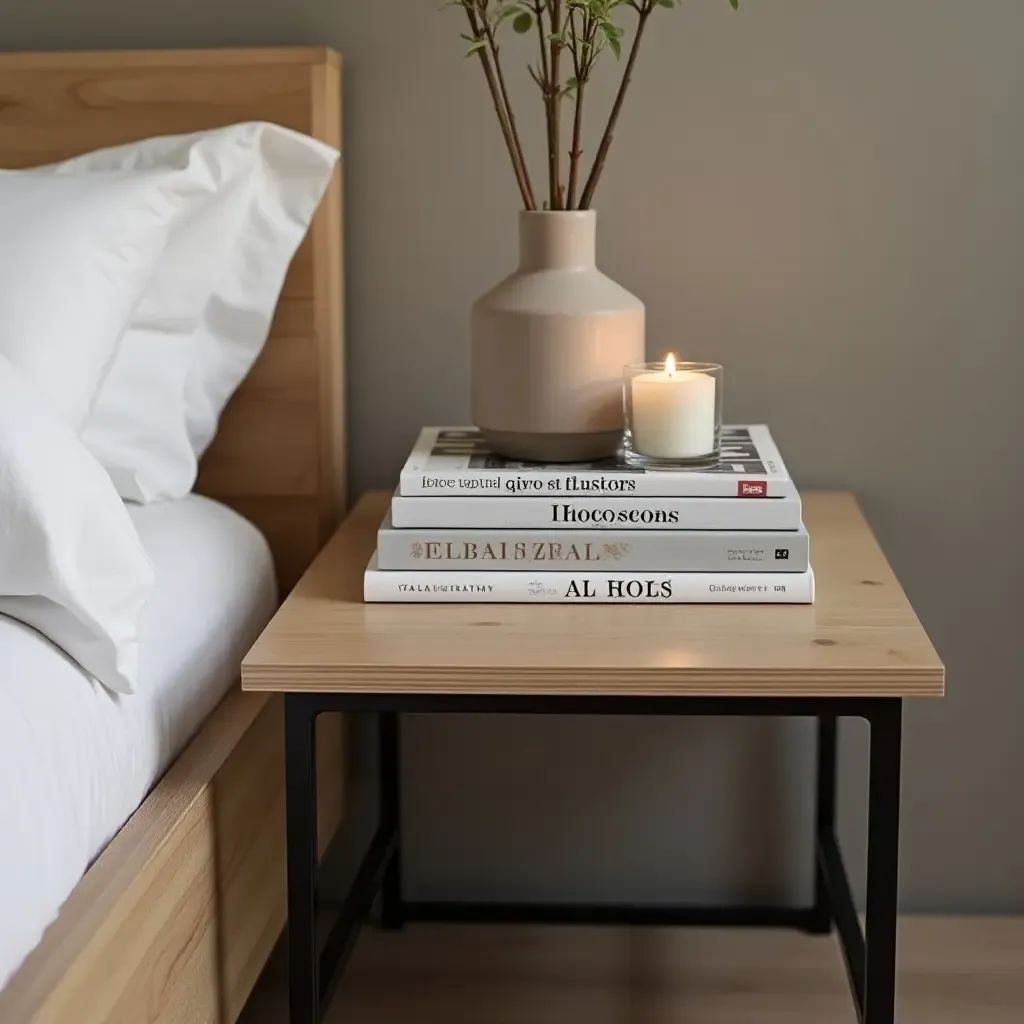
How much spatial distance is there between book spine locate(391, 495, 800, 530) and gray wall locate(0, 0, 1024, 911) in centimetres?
40

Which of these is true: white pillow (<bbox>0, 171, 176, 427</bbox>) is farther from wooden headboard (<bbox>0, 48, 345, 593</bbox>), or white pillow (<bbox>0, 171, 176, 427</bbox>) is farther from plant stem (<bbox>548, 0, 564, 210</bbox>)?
plant stem (<bbox>548, 0, 564, 210</bbox>)

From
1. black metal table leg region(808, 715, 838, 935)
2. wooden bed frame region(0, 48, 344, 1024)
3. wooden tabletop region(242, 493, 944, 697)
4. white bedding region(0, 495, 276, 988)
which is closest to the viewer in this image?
white bedding region(0, 495, 276, 988)

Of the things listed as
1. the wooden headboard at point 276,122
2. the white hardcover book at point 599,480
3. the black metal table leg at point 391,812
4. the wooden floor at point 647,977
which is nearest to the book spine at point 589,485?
the white hardcover book at point 599,480

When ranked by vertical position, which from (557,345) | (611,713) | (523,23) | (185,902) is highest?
(523,23)

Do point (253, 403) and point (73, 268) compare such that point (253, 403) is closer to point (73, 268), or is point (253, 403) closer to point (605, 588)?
point (73, 268)

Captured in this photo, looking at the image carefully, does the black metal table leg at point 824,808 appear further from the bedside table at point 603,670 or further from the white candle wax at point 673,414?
the white candle wax at point 673,414

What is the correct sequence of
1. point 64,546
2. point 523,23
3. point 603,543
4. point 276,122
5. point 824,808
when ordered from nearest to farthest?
point 64,546
point 603,543
point 523,23
point 276,122
point 824,808

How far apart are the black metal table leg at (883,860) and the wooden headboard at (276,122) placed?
66 centimetres

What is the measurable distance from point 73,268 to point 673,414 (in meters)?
0.49

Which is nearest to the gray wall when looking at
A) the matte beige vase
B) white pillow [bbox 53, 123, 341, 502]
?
white pillow [bbox 53, 123, 341, 502]

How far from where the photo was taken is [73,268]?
3.80 feet

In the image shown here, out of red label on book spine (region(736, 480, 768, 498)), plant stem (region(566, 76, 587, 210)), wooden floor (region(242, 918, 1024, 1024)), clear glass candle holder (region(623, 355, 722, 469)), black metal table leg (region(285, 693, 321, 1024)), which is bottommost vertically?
wooden floor (region(242, 918, 1024, 1024))

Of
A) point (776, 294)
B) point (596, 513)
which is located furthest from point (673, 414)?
point (776, 294)

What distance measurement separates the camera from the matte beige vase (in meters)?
1.25
